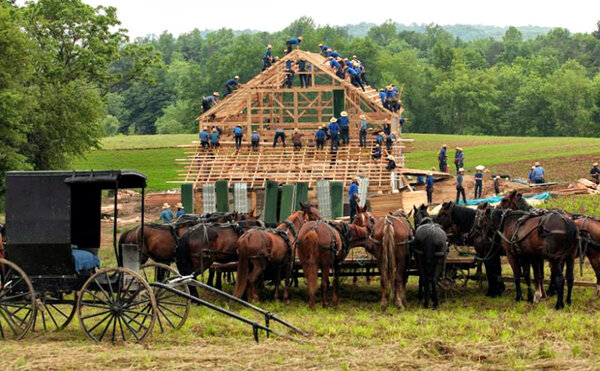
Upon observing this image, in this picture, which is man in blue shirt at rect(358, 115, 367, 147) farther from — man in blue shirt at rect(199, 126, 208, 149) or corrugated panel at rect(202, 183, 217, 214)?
man in blue shirt at rect(199, 126, 208, 149)

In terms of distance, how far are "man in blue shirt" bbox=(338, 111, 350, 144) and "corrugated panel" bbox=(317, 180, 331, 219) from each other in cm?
346

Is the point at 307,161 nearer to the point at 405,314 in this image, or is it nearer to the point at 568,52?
the point at 405,314

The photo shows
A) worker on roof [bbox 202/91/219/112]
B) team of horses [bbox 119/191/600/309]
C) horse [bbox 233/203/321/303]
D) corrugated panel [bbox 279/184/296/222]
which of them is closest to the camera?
team of horses [bbox 119/191/600/309]

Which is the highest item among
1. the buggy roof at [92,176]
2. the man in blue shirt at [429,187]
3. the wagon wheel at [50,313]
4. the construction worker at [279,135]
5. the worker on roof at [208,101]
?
the worker on roof at [208,101]

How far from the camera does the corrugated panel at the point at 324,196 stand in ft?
129

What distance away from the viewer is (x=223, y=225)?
68.1 ft

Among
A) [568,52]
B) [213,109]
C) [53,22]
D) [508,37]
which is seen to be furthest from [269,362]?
[508,37]

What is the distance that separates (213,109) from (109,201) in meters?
7.77

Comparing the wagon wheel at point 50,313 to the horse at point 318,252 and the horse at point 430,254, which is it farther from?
the horse at point 430,254

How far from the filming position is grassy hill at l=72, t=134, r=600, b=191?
51.1m

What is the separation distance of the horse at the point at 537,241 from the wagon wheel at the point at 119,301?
26.6ft

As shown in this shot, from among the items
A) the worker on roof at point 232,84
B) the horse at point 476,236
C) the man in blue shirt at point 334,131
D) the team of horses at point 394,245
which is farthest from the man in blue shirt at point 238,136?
the horse at point 476,236

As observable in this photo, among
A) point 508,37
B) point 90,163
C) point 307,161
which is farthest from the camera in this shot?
point 508,37

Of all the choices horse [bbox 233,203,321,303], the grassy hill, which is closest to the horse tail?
horse [bbox 233,203,321,303]
